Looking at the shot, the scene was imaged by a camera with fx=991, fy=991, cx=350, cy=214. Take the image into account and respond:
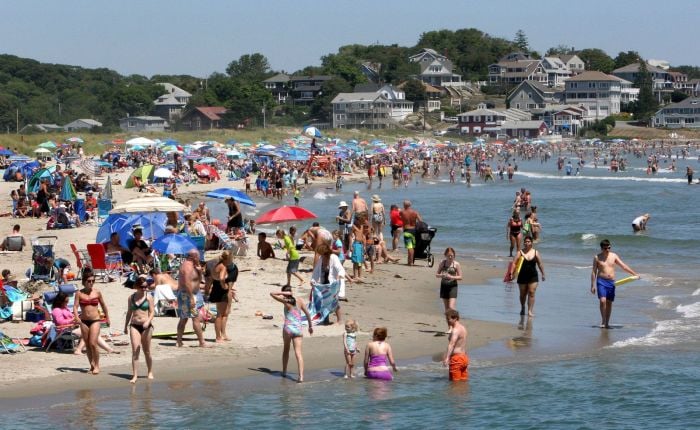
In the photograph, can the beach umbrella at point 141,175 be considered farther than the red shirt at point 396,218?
Yes

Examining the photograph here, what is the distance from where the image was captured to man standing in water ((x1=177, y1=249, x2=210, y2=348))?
12344 millimetres

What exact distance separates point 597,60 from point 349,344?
168 metres

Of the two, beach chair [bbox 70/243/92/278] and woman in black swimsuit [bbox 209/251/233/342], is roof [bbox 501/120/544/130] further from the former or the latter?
woman in black swimsuit [bbox 209/251/233/342]

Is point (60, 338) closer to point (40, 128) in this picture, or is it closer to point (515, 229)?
point (515, 229)

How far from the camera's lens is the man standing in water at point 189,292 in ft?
40.5

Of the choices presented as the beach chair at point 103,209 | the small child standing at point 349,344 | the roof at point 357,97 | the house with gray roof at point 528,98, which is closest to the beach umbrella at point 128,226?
the small child standing at point 349,344

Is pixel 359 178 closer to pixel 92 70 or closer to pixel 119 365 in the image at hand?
pixel 119 365

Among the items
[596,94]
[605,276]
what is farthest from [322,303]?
[596,94]

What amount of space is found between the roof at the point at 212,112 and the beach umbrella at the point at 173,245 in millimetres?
93790

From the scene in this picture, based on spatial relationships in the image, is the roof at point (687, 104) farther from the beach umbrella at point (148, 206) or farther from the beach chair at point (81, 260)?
the beach chair at point (81, 260)

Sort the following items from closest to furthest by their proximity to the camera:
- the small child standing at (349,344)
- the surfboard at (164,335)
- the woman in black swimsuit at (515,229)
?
1. the small child standing at (349,344)
2. the surfboard at (164,335)
3. the woman in black swimsuit at (515,229)

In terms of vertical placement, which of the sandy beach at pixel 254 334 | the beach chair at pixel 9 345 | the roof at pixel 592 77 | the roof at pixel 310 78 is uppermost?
the roof at pixel 592 77

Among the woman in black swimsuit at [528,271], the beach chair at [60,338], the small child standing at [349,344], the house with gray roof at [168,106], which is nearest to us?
the small child standing at [349,344]

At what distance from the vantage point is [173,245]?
15.8 metres
